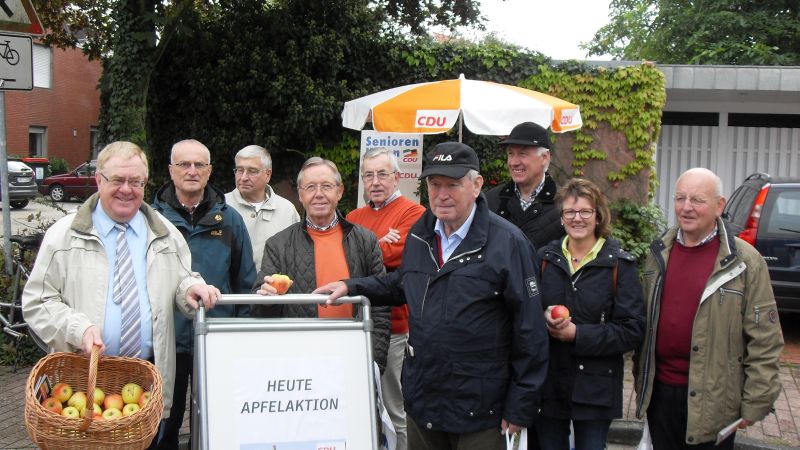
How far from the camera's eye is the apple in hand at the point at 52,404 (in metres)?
2.72

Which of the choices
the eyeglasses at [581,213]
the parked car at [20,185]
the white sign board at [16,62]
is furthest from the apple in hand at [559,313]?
the parked car at [20,185]

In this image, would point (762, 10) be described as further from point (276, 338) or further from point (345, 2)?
point (276, 338)

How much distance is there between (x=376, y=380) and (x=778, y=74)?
939cm

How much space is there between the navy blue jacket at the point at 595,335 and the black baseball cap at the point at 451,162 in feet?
2.24

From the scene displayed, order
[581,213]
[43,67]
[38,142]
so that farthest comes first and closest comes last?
1. [38,142]
2. [43,67]
3. [581,213]

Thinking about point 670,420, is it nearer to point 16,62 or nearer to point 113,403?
point 113,403

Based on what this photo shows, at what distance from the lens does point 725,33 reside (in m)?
19.8

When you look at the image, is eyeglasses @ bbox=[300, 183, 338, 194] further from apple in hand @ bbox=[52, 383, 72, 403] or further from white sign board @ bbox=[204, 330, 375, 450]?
apple in hand @ bbox=[52, 383, 72, 403]

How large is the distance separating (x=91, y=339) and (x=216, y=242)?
1.23 m

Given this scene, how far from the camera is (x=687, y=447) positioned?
11.2 ft

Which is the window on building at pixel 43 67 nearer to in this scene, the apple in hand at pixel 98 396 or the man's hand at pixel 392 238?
the man's hand at pixel 392 238

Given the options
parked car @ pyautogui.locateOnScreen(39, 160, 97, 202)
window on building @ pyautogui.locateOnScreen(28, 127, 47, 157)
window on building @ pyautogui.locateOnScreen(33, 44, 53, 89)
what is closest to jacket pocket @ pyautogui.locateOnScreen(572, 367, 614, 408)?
parked car @ pyautogui.locateOnScreen(39, 160, 97, 202)

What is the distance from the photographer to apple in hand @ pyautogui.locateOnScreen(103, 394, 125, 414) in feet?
9.26

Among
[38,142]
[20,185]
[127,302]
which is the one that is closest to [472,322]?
[127,302]
